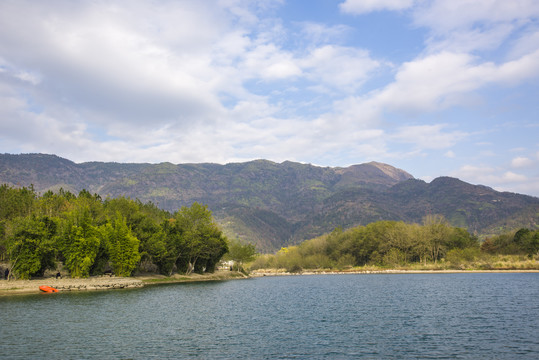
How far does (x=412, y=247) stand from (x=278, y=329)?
124 m

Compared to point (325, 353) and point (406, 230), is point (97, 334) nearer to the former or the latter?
point (325, 353)

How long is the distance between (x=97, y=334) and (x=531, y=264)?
12632cm

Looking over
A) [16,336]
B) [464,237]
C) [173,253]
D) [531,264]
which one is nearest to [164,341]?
[16,336]

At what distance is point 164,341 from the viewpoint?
3038cm

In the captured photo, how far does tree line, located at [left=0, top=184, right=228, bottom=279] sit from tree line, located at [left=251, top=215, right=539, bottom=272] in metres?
66.9

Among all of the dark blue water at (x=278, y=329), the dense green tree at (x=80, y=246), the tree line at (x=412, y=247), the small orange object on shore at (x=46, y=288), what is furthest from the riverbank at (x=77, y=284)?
the tree line at (x=412, y=247)

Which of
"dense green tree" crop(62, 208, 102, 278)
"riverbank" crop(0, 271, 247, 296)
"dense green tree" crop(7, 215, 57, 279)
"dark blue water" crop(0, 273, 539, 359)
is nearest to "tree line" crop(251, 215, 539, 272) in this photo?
"dark blue water" crop(0, 273, 539, 359)

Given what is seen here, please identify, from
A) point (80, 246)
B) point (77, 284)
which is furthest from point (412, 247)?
point (77, 284)

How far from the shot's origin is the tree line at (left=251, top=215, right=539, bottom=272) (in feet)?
428

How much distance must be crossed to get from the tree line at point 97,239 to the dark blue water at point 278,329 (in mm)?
20057

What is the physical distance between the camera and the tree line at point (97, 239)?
7256 cm

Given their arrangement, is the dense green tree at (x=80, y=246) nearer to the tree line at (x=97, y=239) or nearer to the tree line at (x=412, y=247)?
the tree line at (x=97, y=239)

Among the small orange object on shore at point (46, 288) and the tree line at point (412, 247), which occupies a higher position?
the tree line at point (412, 247)

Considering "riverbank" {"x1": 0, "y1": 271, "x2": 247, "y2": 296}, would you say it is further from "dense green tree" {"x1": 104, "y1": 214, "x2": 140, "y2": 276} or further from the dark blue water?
the dark blue water
